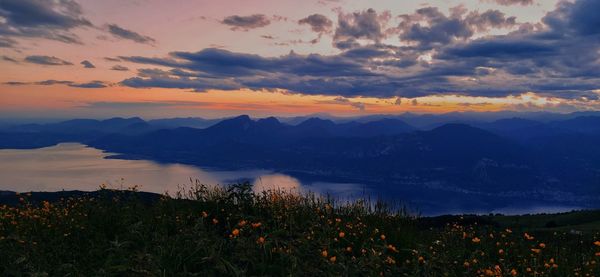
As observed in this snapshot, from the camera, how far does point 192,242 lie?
7.05 meters

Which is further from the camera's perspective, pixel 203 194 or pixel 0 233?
pixel 203 194

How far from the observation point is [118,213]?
10.7m

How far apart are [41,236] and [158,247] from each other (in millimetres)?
4291

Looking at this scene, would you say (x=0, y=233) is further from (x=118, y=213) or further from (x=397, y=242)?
(x=397, y=242)

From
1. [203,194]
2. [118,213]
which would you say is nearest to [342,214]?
[203,194]

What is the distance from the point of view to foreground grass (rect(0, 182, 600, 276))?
6109 mm

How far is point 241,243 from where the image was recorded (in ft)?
20.4

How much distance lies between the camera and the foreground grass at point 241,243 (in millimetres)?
6109

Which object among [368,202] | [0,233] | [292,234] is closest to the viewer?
[292,234]

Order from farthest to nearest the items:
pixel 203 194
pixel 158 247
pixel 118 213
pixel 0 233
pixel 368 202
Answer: pixel 368 202, pixel 203 194, pixel 118 213, pixel 0 233, pixel 158 247

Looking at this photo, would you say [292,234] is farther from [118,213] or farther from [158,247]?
[118,213]

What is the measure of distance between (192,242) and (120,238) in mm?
2884

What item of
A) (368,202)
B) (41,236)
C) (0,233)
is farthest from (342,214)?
(0,233)

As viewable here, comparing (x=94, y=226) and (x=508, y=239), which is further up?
(x=94, y=226)
